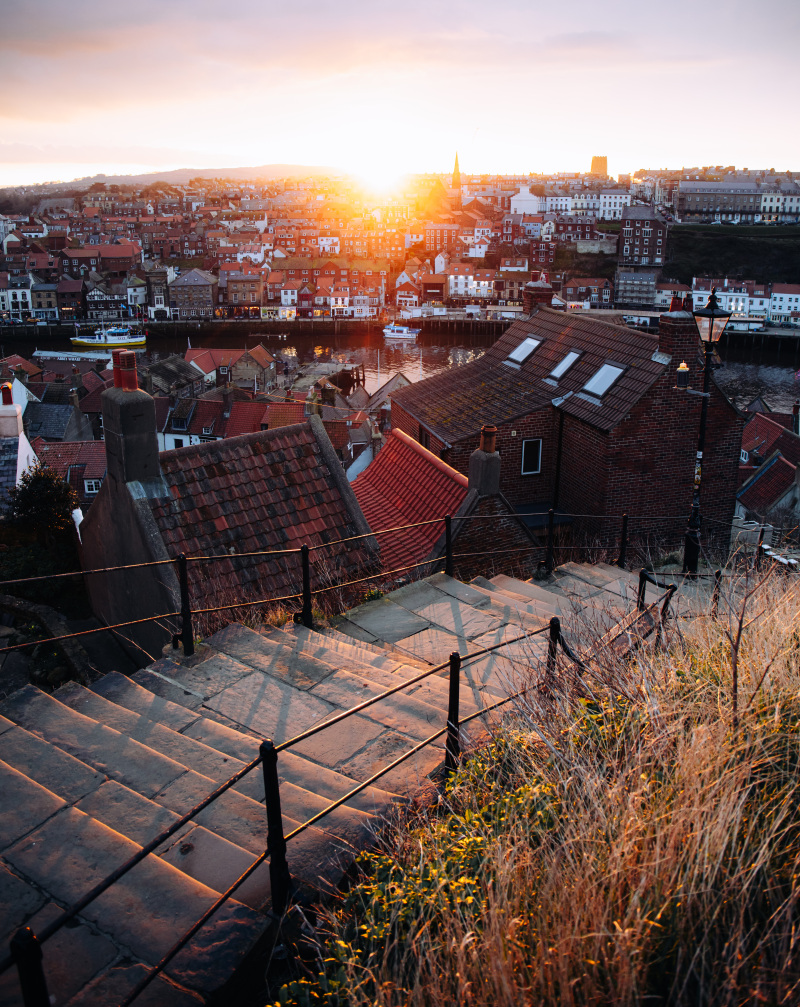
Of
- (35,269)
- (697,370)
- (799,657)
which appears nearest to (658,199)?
(35,269)

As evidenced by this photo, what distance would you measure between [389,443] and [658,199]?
664ft

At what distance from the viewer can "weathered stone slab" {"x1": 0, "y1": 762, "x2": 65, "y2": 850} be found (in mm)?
2844

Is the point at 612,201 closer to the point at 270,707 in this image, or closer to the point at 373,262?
the point at 373,262

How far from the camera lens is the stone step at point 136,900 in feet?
7.61

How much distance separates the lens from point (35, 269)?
346 ft

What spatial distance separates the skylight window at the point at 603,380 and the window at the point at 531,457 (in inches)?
59.6

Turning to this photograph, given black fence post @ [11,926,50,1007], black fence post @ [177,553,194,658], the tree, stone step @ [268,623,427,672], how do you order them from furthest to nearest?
the tree < stone step @ [268,623,427,672] < black fence post @ [177,553,194,658] < black fence post @ [11,926,50,1007]

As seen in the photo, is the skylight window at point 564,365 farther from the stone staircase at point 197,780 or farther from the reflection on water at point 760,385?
the reflection on water at point 760,385

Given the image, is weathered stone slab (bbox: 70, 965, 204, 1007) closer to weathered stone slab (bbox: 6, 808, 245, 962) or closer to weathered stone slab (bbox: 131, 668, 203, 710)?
weathered stone slab (bbox: 6, 808, 245, 962)

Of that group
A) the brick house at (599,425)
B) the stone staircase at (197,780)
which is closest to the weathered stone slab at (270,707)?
the stone staircase at (197,780)

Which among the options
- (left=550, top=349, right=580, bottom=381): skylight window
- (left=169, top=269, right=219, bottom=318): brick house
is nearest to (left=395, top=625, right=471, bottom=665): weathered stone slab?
(left=550, top=349, right=580, bottom=381): skylight window

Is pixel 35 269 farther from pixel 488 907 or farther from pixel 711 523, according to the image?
pixel 488 907

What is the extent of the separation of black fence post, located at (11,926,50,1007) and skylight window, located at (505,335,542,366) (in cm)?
1703

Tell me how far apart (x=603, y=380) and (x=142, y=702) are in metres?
13.1
